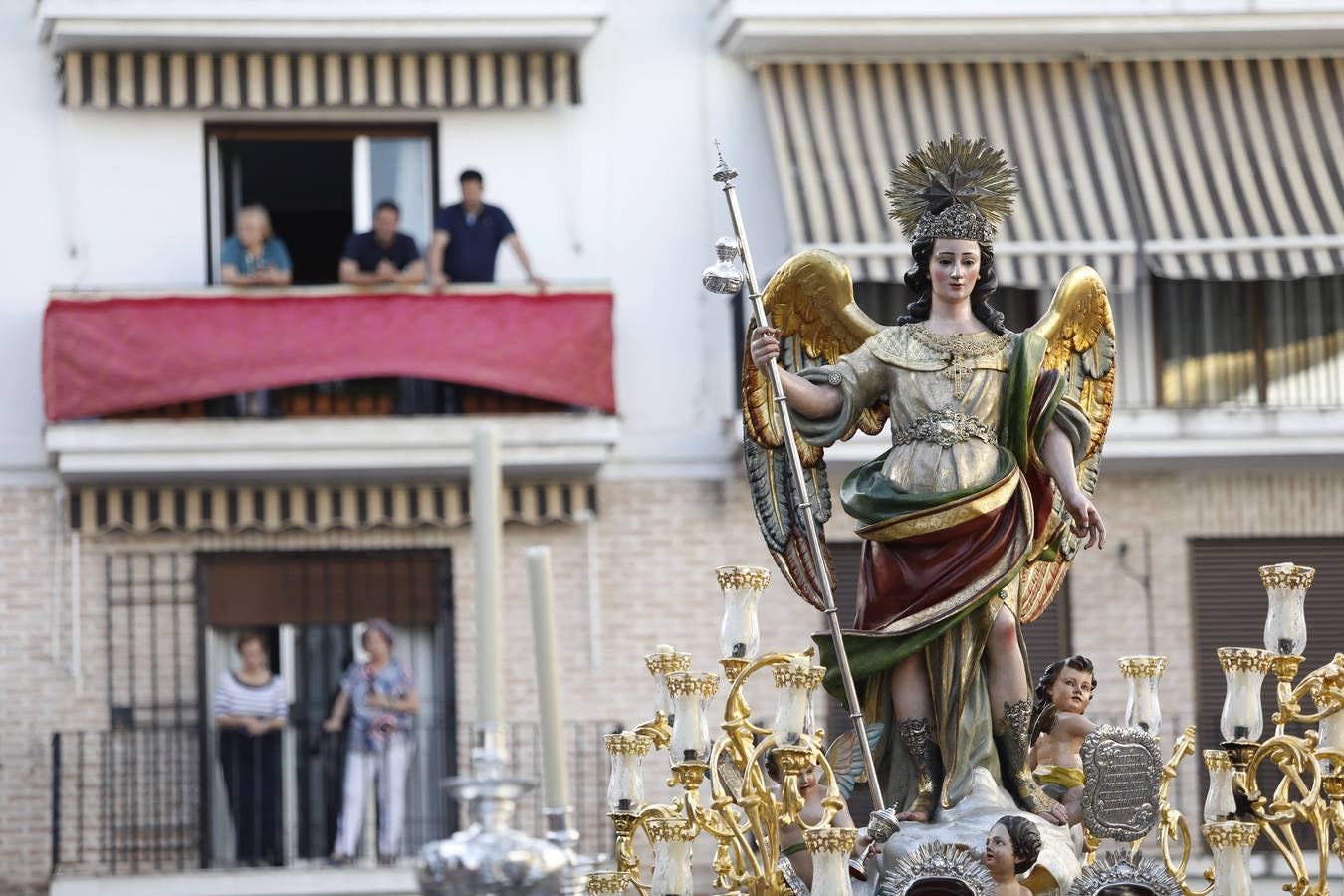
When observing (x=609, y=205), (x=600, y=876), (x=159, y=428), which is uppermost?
(x=609, y=205)

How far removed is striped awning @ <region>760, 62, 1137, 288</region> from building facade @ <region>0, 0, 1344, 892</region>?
1.2 inches

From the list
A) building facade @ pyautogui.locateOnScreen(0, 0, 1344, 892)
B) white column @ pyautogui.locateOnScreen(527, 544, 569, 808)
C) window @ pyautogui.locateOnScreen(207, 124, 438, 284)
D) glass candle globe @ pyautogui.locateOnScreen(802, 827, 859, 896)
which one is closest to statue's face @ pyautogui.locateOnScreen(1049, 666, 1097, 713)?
glass candle globe @ pyautogui.locateOnScreen(802, 827, 859, 896)

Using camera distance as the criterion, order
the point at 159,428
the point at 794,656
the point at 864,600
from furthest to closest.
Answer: the point at 159,428 < the point at 864,600 < the point at 794,656

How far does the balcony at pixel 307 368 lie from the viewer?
22000 mm

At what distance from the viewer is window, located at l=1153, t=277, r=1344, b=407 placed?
23141mm

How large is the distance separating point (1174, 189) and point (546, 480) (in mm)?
4749

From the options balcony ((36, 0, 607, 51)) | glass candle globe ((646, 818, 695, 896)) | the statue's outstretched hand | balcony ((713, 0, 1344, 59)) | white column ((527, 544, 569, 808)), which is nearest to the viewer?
white column ((527, 544, 569, 808))

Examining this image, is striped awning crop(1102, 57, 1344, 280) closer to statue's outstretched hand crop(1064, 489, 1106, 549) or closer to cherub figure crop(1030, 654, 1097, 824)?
cherub figure crop(1030, 654, 1097, 824)

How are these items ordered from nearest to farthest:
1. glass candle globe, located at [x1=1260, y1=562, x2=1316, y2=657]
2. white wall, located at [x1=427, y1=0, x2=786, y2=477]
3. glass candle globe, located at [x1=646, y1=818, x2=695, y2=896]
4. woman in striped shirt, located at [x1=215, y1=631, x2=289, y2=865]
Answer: glass candle globe, located at [x1=646, y1=818, x2=695, y2=896]
glass candle globe, located at [x1=1260, y1=562, x2=1316, y2=657]
woman in striped shirt, located at [x1=215, y1=631, x2=289, y2=865]
white wall, located at [x1=427, y1=0, x2=786, y2=477]

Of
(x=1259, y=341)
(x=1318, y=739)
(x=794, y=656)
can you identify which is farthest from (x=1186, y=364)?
(x=794, y=656)

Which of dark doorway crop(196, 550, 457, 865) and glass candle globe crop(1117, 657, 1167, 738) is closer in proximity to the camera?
glass candle globe crop(1117, 657, 1167, 738)

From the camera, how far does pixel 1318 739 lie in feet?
38.4

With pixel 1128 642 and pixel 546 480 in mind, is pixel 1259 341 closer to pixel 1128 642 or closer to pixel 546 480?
pixel 1128 642

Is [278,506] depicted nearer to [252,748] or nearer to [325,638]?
[325,638]
